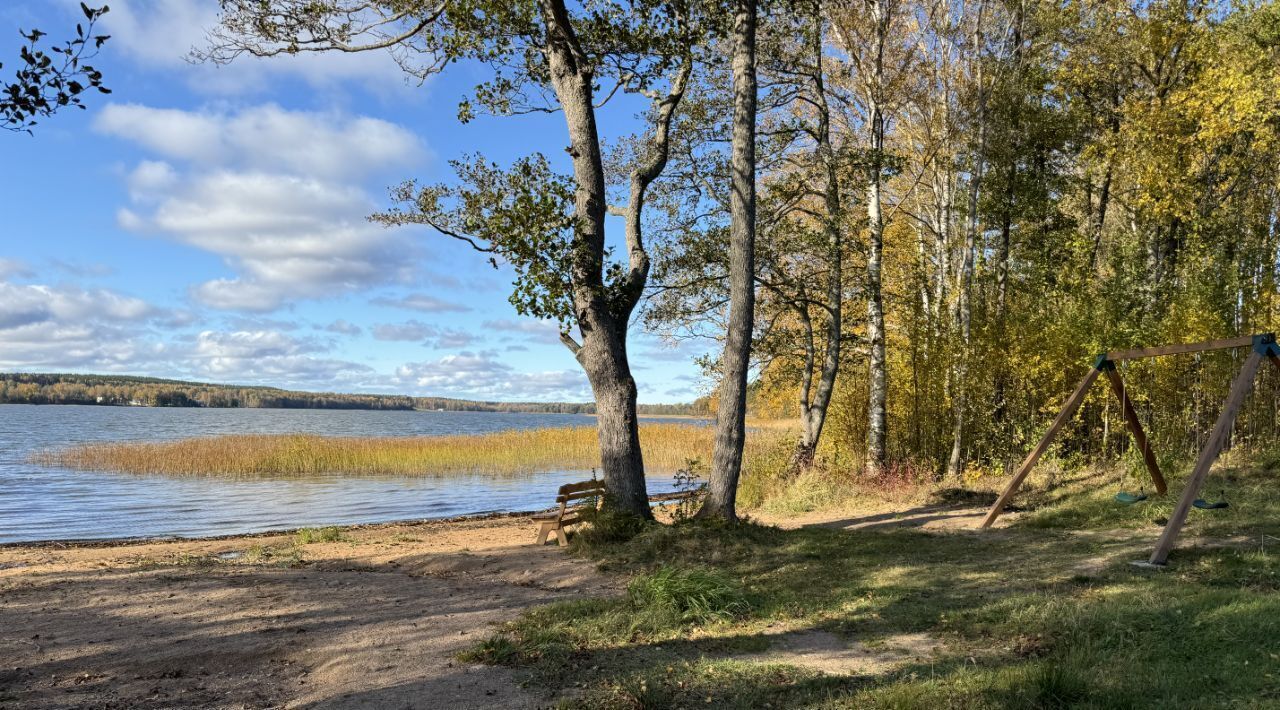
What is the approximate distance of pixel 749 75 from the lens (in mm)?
10133

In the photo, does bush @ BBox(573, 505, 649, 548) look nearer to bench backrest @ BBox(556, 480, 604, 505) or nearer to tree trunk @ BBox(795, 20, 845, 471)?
bench backrest @ BBox(556, 480, 604, 505)

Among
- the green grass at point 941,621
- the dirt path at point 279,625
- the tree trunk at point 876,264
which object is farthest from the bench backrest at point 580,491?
the tree trunk at point 876,264

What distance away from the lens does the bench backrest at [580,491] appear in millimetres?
10258

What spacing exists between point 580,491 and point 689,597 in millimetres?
4410

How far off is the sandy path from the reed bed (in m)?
15.8

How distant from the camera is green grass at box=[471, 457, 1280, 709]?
436 centimetres

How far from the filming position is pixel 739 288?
10.1m

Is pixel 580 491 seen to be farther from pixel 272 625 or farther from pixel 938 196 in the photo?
pixel 938 196

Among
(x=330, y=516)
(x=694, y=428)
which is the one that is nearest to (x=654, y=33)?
(x=330, y=516)

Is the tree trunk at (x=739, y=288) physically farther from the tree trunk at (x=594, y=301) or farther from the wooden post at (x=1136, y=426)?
the wooden post at (x=1136, y=426)

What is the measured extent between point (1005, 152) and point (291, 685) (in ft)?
55.6

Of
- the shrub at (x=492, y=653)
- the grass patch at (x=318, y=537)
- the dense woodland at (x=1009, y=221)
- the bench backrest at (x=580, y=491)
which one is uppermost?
the dense woodland at (x=1009, y=221)

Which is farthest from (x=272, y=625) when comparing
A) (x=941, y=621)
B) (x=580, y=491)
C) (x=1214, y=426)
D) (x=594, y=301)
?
(x=1214, y=426)

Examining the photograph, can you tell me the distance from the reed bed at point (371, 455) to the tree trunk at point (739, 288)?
44.6ft
